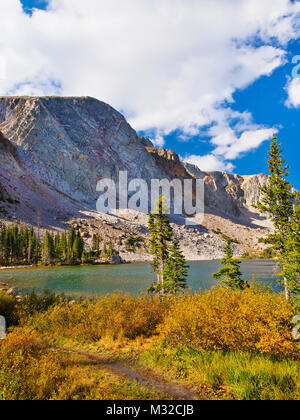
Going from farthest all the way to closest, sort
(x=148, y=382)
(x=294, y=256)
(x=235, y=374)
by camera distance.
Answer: (x=294, y=256), (x=148, y=382), (x=235, y=374)

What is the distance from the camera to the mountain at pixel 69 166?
112750 mm

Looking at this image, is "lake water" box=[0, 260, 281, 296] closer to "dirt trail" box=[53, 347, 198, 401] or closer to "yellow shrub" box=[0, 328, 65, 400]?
"dirt trail" box=[53, 347, 198, 401]

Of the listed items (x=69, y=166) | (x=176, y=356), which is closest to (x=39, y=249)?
(x=69, y=166)

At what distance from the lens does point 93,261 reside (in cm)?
8906

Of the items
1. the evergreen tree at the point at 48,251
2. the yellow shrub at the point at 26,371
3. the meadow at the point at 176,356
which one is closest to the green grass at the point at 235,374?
the meadow at the point at 176,356

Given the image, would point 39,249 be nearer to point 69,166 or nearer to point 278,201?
point 69,166

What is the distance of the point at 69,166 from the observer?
147 metres

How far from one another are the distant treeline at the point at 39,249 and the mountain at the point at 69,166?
1425 cm

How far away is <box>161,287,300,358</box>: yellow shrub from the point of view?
7.86 meters

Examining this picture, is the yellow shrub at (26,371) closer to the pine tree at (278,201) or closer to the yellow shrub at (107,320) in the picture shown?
the yellow shrub at (107,320)

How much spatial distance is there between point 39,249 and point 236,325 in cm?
9326

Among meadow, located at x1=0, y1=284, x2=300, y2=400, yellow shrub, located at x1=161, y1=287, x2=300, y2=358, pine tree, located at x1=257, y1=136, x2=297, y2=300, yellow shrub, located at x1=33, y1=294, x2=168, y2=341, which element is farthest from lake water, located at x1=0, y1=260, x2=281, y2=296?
meadow, located at x1=0, y1=284, x2=300, y2=400

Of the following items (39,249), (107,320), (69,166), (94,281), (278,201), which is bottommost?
(94,281)

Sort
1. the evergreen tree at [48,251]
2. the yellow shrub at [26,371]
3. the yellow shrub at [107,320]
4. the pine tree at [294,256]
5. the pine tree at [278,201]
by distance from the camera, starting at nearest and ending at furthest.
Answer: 1. the yellow shrub at [26,371]
2. the yellow shrub at [107,320]
3. the pine tree at [294,256]
4. the pine tree at [278,201]
5. the evergreen tree at [48,251]
